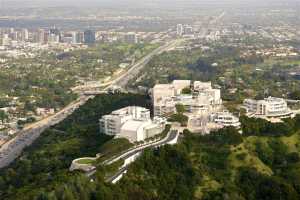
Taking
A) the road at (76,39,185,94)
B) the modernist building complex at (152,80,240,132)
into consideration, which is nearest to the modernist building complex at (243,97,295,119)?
the modernist building complex at (152,80,240,132)

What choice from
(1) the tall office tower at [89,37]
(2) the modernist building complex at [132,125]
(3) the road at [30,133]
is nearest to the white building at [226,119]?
(2) the modernist building complex at [132,125]

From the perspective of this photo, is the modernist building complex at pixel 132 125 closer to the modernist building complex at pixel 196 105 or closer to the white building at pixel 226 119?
the modernist building complex at pixel 196 105

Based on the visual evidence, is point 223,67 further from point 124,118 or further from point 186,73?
point 124,118

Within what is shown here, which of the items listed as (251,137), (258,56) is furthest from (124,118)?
(258,56)

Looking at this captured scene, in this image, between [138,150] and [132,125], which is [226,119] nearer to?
[132,125]

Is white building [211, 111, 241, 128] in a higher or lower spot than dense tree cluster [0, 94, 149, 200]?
higher

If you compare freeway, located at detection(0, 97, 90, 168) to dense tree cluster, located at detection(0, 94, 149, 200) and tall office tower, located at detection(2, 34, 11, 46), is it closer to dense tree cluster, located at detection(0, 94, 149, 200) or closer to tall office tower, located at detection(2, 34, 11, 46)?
dense tree cluster, located at detection(0, 94, 149, 200)

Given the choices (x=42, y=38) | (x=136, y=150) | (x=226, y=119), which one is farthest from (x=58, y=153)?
(x=42, y=38)
